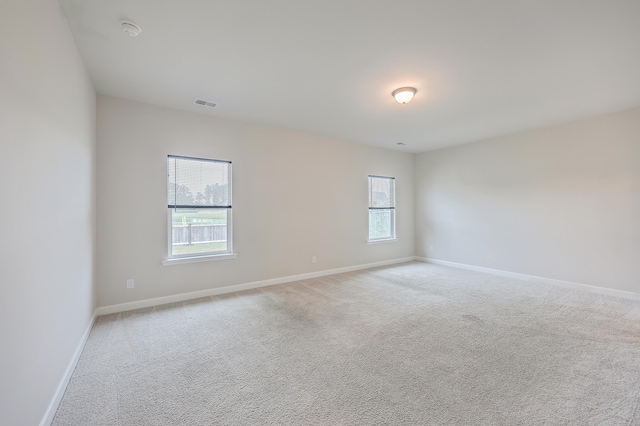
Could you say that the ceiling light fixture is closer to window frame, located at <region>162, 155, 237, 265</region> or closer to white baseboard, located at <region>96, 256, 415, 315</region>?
window frame, located at <region>162, 155, 237, 265</region>

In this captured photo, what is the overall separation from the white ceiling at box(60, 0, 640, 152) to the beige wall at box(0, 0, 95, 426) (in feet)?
1.86

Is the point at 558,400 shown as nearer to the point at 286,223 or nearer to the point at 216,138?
the point at 286,223

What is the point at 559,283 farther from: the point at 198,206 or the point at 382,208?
the point at 198,206

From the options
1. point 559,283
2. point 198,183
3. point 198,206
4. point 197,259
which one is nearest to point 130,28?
point 198,183

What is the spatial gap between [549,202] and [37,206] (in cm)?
641

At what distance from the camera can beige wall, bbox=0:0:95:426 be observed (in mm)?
1251

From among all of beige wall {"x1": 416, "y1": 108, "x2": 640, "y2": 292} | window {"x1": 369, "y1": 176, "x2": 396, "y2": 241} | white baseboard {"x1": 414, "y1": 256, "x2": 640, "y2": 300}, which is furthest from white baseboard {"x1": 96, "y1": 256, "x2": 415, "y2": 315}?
beige wall {"x1": 416, "y1": 108, "x2": 640, "y2": 292}

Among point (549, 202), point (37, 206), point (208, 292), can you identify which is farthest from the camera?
point (549, 202)

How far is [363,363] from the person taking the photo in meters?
2.31

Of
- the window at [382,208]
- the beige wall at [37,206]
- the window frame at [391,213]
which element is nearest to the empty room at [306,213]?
the beige wall at [37,206]

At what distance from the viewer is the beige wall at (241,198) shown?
3.46 m

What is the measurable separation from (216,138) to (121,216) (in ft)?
5.44

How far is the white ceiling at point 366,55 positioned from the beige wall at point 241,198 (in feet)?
1.23

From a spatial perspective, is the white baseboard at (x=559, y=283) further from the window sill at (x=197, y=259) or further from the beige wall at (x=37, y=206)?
the beige wall at (x=37, y=206)
